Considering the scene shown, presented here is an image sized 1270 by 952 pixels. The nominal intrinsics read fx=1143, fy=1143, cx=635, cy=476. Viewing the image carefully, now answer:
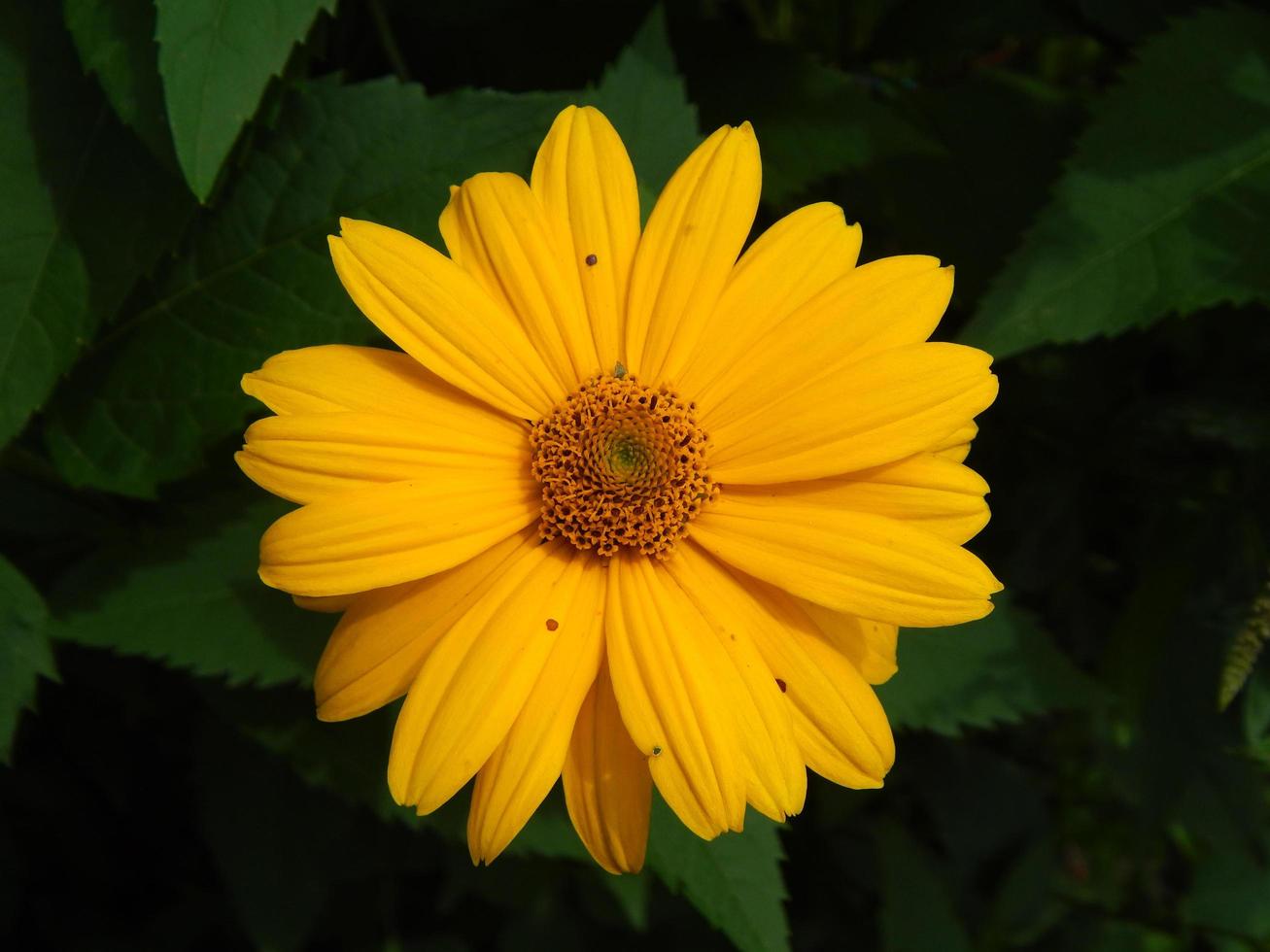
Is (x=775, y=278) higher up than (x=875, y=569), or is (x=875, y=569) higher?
(x=775, y=278)

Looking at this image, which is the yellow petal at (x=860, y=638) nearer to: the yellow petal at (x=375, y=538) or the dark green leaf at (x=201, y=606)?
the yellow petal at (x=375, y=538)

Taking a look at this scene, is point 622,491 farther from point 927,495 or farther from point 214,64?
point 214,64

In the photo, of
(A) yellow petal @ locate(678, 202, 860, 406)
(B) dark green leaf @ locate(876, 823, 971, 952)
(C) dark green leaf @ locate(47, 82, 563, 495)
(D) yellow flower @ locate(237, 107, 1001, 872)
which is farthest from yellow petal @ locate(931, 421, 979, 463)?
(B) dark green leaf @ locate(876, 823, 971, 952)

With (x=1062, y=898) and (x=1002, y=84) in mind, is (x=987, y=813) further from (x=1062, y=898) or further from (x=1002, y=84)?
(x=1002, y=84)

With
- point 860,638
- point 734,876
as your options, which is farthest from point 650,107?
point 734,876

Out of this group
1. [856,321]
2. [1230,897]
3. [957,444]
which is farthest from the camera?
[1230,897]

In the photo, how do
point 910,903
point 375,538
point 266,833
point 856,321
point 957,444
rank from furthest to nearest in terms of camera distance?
point 910,903 → point 266,833 → point 957,444 → point 856,321 → point 375,538
